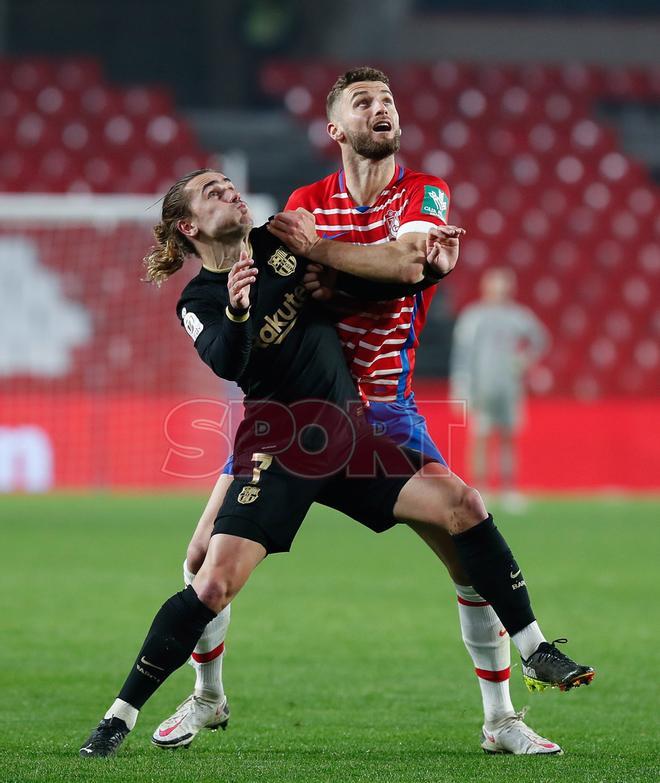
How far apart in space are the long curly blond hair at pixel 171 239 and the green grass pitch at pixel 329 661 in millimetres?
1472

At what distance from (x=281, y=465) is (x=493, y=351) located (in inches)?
383

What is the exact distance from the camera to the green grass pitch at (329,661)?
4094 millimetres

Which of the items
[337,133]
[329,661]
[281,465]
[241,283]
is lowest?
[329,661]

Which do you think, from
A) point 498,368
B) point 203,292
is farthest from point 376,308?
point 498,368

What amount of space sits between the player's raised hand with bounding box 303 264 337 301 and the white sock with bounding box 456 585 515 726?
991 millimetres

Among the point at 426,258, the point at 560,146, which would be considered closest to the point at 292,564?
the point at 426,258

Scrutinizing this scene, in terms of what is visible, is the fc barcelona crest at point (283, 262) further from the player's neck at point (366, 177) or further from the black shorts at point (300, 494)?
the black shorts at point (300, 494)

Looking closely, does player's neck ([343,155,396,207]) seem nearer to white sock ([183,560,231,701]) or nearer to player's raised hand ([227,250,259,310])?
player's raised hand ([227,250,259,310])

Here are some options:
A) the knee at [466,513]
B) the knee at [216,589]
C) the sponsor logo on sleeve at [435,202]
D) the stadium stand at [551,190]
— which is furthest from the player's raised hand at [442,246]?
the stadium stand at [551,190]

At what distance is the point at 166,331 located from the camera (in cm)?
1527

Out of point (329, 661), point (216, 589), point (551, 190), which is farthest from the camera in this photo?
point (551, 190)

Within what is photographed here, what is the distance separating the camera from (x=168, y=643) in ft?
13.6

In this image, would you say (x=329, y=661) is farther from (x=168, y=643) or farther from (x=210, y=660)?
(x=168, y=643)

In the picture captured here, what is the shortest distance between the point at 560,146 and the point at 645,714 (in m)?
15.4
